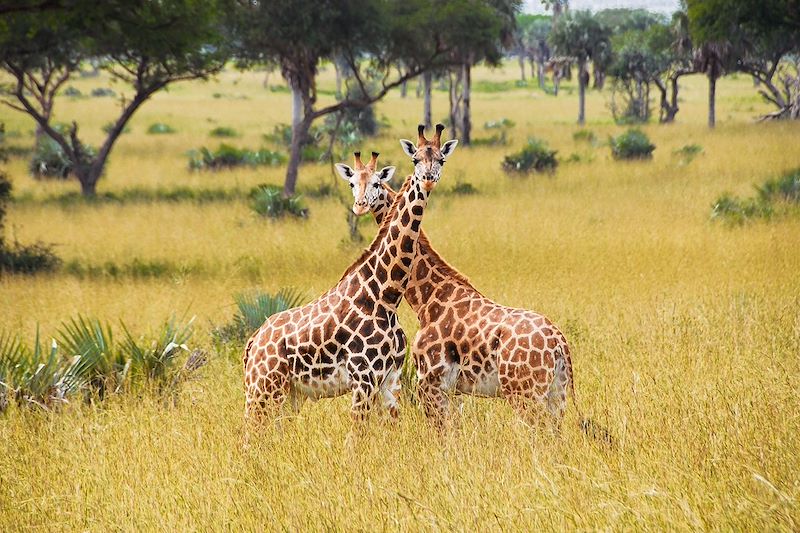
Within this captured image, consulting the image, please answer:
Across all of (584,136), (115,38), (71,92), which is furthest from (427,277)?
(71,92)

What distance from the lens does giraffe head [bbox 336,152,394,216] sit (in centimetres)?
581

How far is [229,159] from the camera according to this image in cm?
2903

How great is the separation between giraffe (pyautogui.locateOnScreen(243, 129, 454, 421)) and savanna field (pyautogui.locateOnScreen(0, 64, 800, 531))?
0.21 metres

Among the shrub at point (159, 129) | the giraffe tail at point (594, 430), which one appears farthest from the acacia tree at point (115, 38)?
the shrub at point (159, 129)

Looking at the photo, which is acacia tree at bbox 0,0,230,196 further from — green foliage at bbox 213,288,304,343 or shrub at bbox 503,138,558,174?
shrub at bbox 503,138,558,174

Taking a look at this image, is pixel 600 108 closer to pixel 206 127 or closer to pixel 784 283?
pixel 206 127

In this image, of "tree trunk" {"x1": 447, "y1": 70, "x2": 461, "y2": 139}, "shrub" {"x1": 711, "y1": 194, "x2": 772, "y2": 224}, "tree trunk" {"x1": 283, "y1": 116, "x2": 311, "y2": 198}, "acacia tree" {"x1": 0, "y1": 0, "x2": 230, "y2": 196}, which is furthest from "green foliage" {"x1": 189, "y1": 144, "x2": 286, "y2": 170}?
"shrub" {"x1": 711, "y1": 194, "x2": 772, "y2": 224}

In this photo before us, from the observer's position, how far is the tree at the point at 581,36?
53750 millimetres

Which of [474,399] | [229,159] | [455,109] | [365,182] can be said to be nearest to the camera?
[365,182]

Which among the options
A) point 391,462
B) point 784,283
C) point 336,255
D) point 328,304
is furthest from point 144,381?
point 336,255

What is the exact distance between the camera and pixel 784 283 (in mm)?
10617

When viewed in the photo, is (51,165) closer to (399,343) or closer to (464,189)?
(464,189)

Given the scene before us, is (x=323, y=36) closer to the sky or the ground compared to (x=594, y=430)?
closer to the sky

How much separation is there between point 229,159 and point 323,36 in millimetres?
7829
